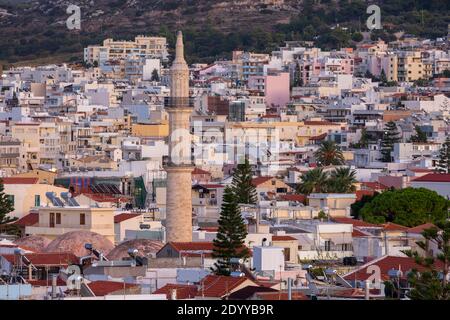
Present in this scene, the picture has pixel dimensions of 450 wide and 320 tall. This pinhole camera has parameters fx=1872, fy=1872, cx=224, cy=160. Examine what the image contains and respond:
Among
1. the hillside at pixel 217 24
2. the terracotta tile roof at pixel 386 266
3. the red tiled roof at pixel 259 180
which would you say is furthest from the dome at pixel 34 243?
the hillside at pixel 217 24

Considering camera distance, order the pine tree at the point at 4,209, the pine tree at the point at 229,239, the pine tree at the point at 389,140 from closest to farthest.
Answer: the pine tree at the point at 229,239
the pine tree at the point at 4,209
the pine tree at the point at 389,140

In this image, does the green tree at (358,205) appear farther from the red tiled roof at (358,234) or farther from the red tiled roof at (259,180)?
the red tiled roof at (259,180)

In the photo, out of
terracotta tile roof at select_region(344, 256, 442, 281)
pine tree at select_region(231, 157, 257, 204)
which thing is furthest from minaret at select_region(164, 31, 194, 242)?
pine tree at select_region(231, 157, 257, 204)

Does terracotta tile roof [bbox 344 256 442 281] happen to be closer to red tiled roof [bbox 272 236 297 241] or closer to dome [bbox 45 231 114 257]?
dome [bbox 45 231 114 257]

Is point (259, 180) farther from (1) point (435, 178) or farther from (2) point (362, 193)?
(2) point (362, 193)

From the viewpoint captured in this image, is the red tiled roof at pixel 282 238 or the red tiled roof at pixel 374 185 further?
the red tiled roof at pixel 374 185

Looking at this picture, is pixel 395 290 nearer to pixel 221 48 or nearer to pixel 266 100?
pixel 266 100

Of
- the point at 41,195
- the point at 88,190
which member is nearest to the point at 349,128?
the point at 88,190
